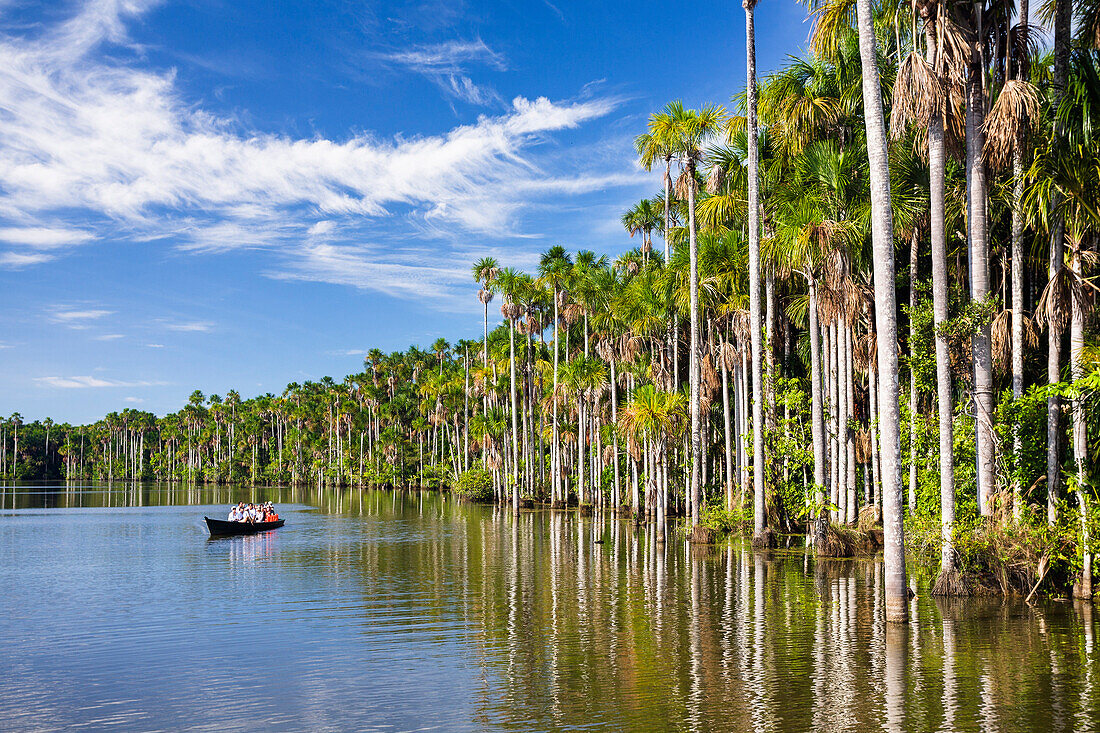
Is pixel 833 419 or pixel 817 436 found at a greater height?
pixel 833 419

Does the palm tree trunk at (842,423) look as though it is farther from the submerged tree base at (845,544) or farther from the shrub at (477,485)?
the shrub at (477,485)

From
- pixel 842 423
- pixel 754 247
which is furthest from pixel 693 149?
pixel 842 423

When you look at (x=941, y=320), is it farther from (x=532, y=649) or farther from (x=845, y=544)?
(x=532, y=649)

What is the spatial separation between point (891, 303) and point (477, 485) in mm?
57082

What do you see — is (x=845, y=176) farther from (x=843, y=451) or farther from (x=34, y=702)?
(x=34, y=702)

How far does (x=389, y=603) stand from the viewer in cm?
2166

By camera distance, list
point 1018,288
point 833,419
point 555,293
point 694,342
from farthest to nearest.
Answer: point 555,293 → point 694,342 → point 833,419 → point 1018,288

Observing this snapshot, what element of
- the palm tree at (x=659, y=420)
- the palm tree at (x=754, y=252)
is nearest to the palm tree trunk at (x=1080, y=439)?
the palm tree at (x=754, y=252)

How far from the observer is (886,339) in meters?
16.6

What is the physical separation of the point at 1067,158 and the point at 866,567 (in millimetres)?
13376

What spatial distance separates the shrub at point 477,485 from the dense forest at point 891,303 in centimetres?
1405

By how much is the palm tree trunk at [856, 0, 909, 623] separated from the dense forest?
0.05 metres

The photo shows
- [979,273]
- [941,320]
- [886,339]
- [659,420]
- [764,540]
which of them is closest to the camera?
[886,339]

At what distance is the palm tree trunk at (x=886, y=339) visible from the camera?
53.2 ft
